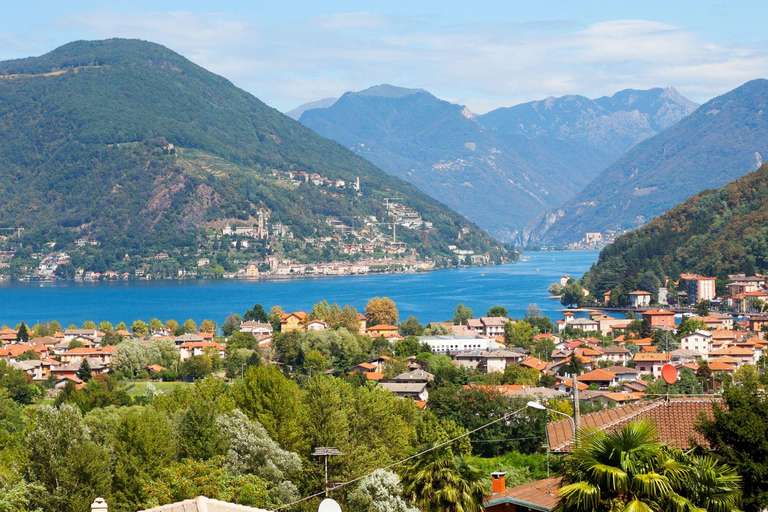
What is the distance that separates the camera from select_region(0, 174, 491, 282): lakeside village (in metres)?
153

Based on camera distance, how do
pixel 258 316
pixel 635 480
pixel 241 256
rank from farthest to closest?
pixel 241 256
pixel 258 316
pixel 635 480

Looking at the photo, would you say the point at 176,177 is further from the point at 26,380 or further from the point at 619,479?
the point at 619,479

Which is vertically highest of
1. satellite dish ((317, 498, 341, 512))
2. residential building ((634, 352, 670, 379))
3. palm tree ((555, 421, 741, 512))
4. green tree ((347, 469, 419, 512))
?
palm tree ((555, 421, 741, 512))

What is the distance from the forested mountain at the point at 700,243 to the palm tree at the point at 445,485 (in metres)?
77.0

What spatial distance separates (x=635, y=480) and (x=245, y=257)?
151m

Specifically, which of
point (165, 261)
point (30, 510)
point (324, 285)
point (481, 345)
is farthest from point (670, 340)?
point (165, 261)

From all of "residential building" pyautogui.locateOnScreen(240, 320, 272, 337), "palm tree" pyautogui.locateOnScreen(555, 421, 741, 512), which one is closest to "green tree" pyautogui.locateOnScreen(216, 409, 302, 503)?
"palm tree" pyautogui.locateOnScreen(555, 421, 741, 512)

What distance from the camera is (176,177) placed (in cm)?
17400

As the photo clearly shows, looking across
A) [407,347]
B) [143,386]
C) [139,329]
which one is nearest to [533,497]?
[143,386]

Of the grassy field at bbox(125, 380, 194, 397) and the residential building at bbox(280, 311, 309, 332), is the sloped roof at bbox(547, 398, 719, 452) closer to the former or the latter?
the grassy field at bbox(125, 380, 194, 397)

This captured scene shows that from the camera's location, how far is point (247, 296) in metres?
108

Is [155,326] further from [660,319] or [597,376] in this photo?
[597,376]

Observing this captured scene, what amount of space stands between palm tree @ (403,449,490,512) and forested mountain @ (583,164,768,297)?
77.0 metres

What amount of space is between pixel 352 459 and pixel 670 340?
3783 centimetres
